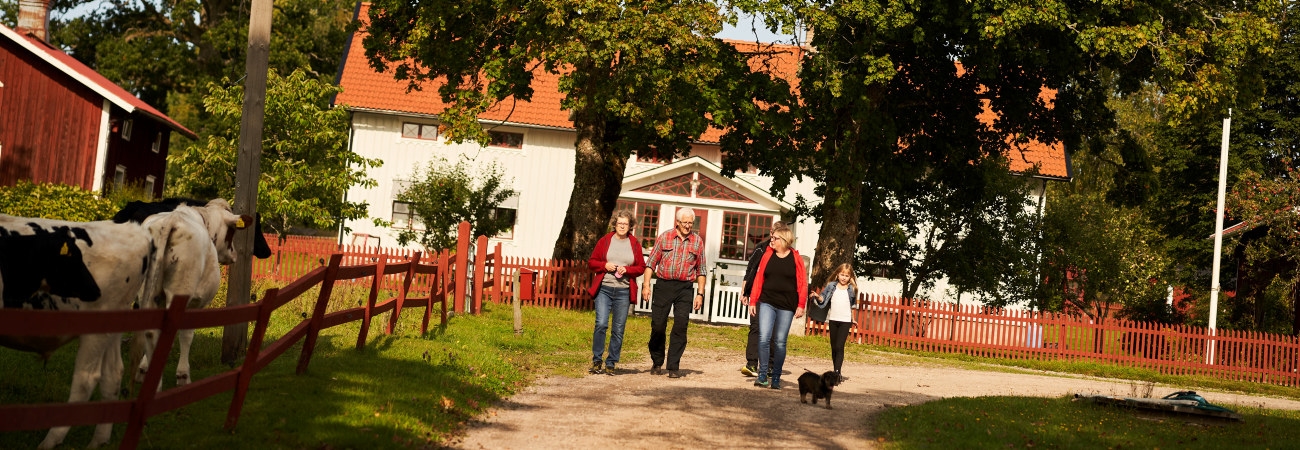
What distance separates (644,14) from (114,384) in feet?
54.2

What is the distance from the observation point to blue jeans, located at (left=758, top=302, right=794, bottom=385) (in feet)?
42.7

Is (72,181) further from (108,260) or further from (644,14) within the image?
(108,260)

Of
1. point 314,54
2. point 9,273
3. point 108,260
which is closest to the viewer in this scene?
point 9,273

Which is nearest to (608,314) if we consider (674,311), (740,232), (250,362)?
(674,311)

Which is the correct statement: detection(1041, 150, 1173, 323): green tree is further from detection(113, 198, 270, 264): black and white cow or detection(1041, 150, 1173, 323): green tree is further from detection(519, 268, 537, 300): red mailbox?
detection(113, 198, 270, 264): black and white cow

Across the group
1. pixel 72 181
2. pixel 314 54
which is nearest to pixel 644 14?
pixel 72 181

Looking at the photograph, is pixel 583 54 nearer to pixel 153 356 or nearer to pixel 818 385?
pixel 818 385

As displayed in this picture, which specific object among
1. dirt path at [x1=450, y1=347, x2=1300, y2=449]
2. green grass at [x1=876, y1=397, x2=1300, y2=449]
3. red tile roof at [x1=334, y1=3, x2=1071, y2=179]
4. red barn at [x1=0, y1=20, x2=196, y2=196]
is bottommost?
dirt path at [x1=450, y1=347, x2=1300, y2=449]

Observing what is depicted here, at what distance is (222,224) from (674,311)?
513 cm

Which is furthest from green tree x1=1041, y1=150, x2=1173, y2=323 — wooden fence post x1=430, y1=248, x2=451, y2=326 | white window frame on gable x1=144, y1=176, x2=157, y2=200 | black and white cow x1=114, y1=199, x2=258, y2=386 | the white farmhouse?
white window frame on gable x1=144, y1=176, x2=157, y2=200

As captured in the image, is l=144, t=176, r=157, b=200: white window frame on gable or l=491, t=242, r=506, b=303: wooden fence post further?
l=144, t=176, r=157, b=200: white window frame on gable

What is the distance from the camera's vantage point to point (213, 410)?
819cm

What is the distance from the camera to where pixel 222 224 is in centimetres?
1052

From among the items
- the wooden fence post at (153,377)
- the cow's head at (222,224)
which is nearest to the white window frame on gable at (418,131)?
the cow's head at (222,224)
